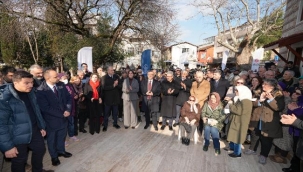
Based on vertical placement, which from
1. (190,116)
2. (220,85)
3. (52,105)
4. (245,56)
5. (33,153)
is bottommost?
(33,153)

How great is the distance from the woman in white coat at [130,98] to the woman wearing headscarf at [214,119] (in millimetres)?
2151

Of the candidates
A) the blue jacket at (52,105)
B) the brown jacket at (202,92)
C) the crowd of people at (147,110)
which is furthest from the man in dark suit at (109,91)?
the brown jacket at (202,92)

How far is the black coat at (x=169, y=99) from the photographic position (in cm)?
513

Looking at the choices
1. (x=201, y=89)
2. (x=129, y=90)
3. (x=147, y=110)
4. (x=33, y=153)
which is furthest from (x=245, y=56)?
(x=33, y=153)

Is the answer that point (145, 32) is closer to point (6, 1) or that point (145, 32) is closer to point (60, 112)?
point (6, 1)

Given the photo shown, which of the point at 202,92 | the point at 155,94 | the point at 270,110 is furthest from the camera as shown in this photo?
the point at 155,94

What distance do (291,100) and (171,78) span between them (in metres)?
2.78

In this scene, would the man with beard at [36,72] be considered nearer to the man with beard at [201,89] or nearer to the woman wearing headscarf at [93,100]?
the woman wearing headscarf at [93,100]

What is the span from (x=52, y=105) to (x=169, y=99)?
3099 millimetres

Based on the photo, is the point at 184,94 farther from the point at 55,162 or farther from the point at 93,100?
the point at 55,162

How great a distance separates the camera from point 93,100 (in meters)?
4.80

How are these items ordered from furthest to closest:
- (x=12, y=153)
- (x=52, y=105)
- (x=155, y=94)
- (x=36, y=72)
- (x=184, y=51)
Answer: (x=184, y=51) < (x=155, y=94) < (x=36, y=72) < (x=52, y=105) < (x=12, y=153)

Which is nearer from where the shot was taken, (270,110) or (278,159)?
(270,110)

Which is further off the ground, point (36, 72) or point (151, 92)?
point (36, 72)
